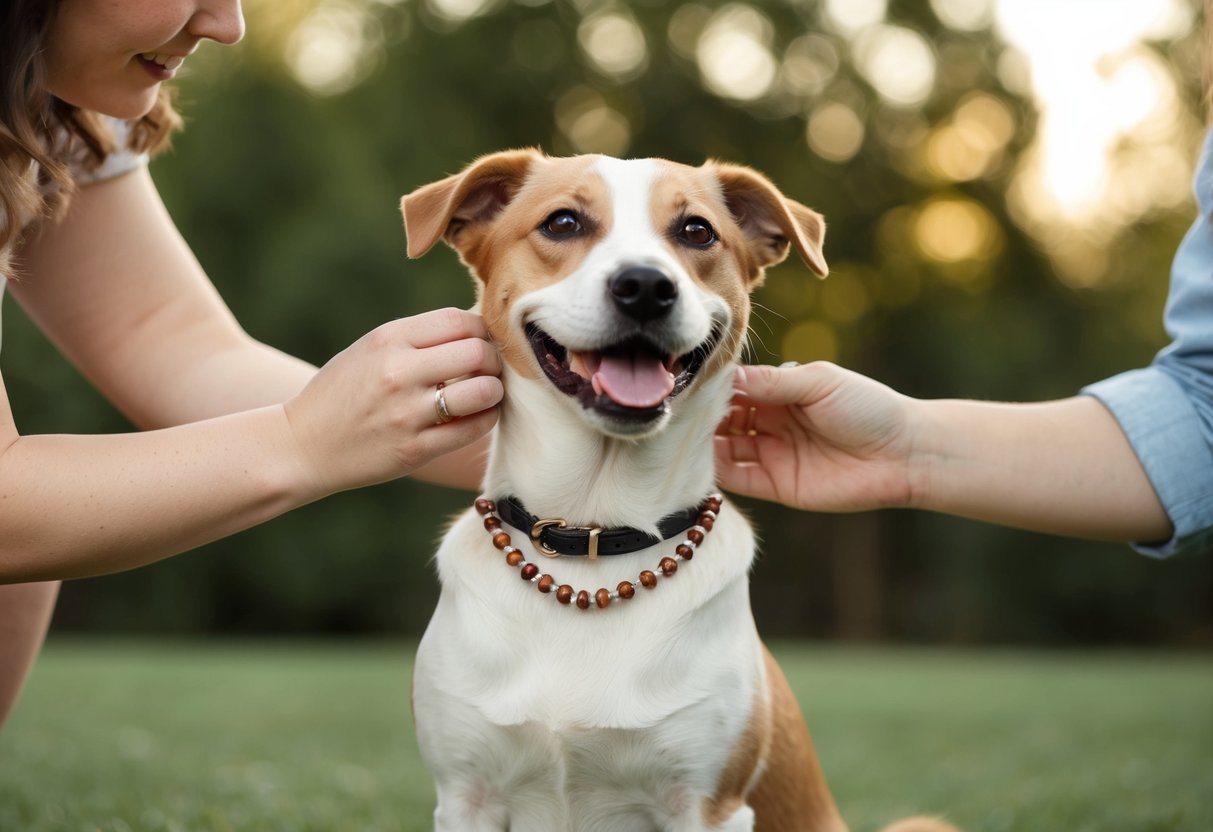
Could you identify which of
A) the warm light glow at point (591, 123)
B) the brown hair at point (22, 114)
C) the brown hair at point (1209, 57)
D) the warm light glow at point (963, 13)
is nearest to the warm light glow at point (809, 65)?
the warm light glow at point (963, 13)

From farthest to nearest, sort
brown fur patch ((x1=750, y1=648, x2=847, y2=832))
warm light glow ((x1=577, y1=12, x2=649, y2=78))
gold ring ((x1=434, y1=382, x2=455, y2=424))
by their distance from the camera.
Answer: warm light glow ((x1=577, y1=12, x2=649, y2=78)) → brown fur patch ((x1=750, y1=648, x2=847, y2=832)) → gold ring ((x1=434, y1=382, x2=455, y2=424))

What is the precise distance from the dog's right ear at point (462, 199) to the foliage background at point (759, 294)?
17185 mm

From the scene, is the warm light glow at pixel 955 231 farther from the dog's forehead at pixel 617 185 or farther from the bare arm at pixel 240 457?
the bare arm at pixel 240 457

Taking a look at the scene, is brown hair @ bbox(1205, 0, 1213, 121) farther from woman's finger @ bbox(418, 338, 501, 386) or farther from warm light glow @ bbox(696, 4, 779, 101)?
warm light glow @ bbox(696, 4, 779, 101)

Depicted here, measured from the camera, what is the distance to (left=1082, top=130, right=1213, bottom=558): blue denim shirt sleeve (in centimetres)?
293

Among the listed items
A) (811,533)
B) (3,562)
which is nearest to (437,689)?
(3,562)

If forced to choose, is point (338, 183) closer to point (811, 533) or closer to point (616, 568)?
point (811, 533)

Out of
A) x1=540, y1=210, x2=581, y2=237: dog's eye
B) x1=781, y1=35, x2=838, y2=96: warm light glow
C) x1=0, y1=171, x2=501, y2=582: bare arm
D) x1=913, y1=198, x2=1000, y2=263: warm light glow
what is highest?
x1=540, y1=210, x2=581, y2=237: dog's eye

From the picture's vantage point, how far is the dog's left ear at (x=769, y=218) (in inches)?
123

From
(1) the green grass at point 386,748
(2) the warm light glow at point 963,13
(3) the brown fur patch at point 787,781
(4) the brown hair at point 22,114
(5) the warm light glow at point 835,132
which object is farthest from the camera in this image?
(2) the warm light glow at point 963,13

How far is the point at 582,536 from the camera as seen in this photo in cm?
269

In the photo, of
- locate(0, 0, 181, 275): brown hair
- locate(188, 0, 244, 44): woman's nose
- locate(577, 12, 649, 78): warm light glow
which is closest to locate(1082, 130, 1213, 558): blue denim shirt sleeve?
locate(188, 0, 244, 44): woman's nose

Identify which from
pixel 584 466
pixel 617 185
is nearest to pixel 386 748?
pixel 584 466

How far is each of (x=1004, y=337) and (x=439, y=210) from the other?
68.0 feet
